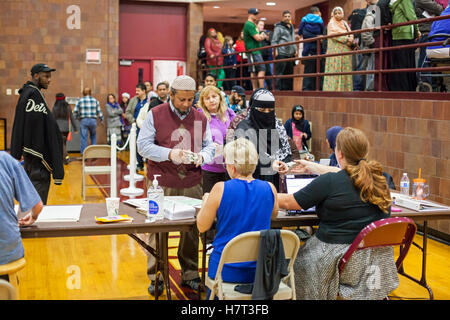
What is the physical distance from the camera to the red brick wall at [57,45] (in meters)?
15.5

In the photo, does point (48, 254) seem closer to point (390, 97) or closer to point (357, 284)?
point (357, 284)

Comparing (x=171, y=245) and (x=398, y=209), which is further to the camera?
(x=171, y=245)

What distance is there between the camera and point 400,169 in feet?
24.3

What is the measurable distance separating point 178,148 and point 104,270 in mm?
1457

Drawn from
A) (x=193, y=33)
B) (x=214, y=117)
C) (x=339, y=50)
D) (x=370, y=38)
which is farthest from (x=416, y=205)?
(x=193, y=33)

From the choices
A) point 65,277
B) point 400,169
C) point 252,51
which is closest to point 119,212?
point 65,277

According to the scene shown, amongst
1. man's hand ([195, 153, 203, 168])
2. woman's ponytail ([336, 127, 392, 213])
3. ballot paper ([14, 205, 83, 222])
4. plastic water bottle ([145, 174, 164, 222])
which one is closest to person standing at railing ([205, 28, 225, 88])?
man's hand ([195, 153, 203, 168])

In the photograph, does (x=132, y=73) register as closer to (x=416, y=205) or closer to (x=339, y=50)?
(x=339, y=50)

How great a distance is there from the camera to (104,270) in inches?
206

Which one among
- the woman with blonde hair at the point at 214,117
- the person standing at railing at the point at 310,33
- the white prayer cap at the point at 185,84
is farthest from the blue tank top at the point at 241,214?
the person standing at railing at the point at 310,33

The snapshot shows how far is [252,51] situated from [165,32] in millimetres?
5147

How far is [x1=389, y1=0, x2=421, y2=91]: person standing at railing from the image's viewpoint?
796cm

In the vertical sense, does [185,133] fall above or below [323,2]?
below

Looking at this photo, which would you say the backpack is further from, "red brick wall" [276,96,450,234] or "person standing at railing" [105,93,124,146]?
"red brick wall" [276,96,450,234]
